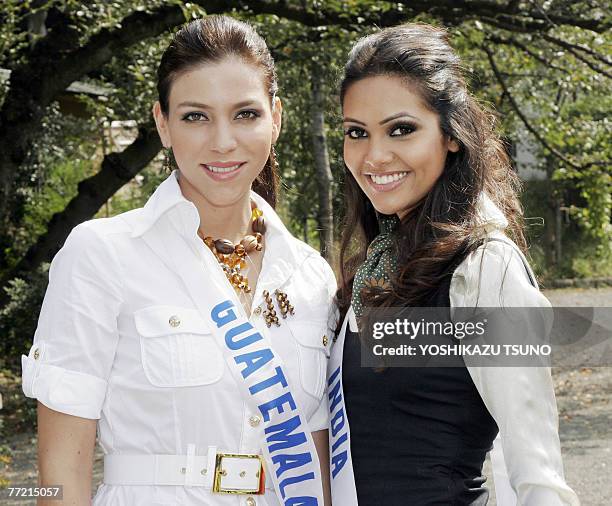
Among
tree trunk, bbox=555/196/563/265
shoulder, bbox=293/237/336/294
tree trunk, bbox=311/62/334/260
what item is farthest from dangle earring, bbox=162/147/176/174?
tree trunk, bbox=555/196/563/265

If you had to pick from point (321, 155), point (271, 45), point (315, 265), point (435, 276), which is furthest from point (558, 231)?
point (435, 276)

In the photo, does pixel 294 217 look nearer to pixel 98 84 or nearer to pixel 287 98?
pixel 287 98

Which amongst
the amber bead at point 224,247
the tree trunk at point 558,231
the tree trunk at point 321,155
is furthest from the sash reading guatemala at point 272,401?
the tree trunk at point 558,231

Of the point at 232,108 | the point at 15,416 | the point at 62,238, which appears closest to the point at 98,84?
the point at 62,238

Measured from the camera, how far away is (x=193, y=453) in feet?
6.86

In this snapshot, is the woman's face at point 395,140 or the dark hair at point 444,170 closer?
the dark hair at point 444,170

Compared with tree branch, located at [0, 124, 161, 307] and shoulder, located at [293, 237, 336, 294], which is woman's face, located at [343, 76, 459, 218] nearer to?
shoulder, located at [293, 237, 336, 294]

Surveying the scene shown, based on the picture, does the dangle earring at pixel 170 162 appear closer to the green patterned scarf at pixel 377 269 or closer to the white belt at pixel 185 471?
the green patterned scarf at pixel 377 269

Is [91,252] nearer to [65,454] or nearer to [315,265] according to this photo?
[65,454]

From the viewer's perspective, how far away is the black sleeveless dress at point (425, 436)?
2078mm

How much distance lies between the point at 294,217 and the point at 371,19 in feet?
19.9

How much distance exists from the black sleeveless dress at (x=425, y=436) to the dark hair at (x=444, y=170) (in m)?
0.08

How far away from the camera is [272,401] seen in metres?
2.21

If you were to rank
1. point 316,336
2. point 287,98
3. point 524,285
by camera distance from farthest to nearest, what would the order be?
point 287,98 < point 316,336 < point 524,285
